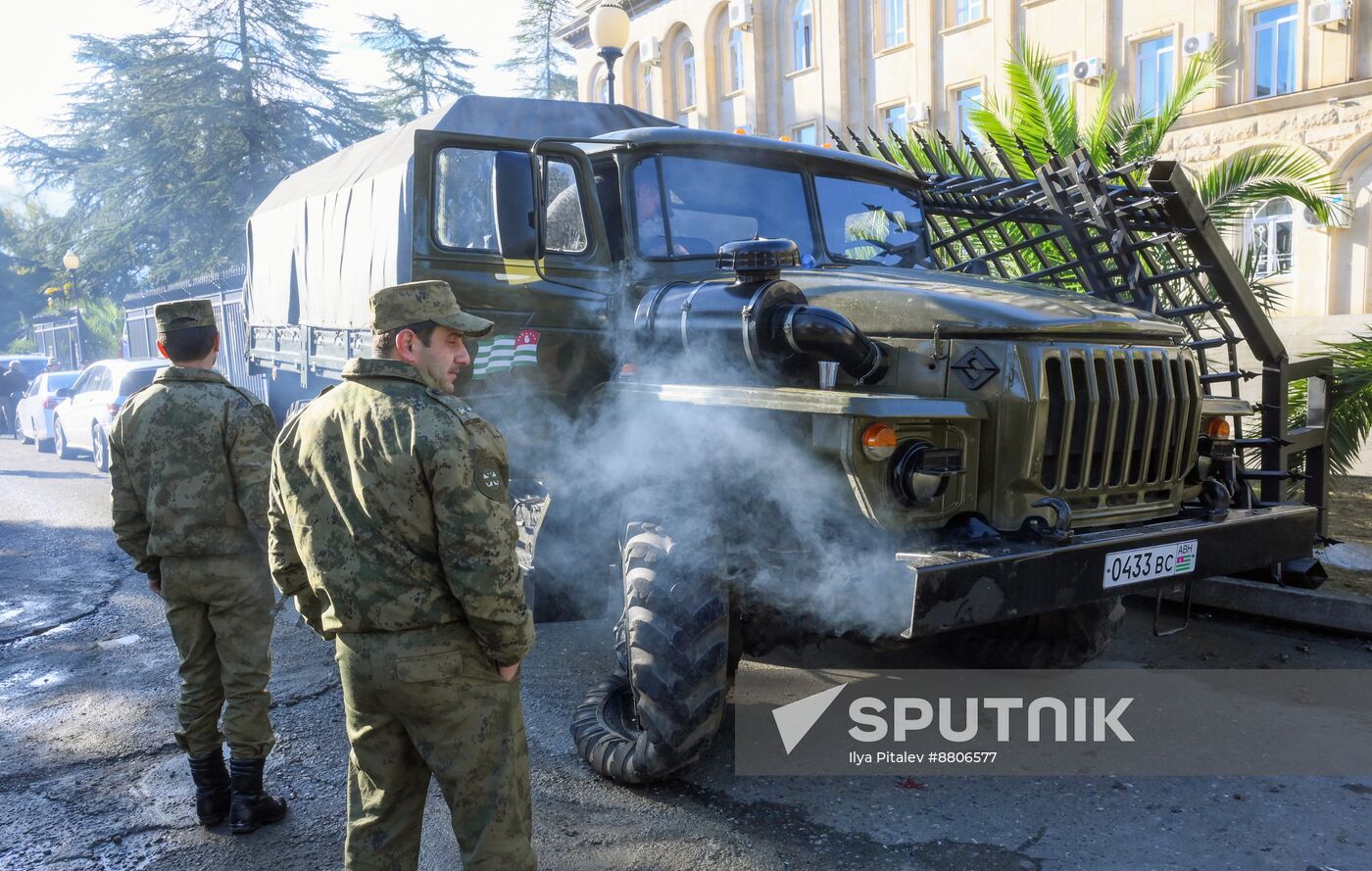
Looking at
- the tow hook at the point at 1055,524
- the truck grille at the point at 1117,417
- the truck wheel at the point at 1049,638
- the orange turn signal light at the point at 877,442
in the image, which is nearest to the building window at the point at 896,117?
the truck wheel at the point at 1049,638

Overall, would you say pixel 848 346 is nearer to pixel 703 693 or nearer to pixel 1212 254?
pixel 703 693

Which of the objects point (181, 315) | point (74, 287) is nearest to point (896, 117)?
point (181, 315)

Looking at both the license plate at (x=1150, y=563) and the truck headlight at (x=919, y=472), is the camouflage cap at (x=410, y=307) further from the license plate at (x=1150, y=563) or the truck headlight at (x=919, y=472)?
the license plate at (x=1150, y=563)

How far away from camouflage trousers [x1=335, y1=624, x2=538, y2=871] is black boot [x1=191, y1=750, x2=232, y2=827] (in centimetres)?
127

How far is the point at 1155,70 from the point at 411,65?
21.0 m

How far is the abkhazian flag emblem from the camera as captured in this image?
4996mm

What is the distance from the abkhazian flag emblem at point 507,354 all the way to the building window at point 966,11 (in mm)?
18849

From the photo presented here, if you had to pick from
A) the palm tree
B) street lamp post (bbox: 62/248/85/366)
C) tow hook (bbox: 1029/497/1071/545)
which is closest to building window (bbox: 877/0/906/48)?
the palm tree

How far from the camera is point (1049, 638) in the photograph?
15.5 feet

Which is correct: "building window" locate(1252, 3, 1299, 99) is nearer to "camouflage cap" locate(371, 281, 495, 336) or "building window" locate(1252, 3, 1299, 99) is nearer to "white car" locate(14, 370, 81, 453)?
"camouflage cap" locate(371, 281, 495, 336)

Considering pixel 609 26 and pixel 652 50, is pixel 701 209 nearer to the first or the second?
pixel 609 26

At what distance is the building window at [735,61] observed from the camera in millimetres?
26438

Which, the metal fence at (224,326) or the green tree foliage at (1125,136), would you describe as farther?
the metal fence at (224,326)

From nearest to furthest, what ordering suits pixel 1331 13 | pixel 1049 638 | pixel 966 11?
pixel 1049 638 < pixel 1331 13 < pixel 966 11
